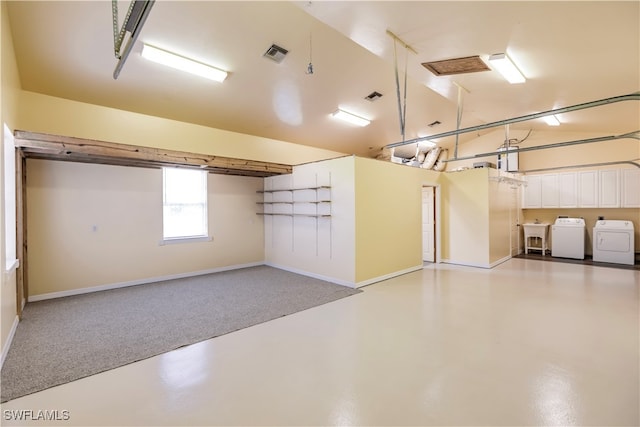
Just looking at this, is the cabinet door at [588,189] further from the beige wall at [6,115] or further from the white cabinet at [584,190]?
the beige wall at [6,115]

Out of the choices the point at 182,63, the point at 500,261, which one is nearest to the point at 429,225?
the point at 500,261

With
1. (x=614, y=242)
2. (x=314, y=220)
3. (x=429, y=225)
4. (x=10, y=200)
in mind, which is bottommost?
(x=614, y=242)

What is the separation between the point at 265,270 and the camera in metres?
6.65

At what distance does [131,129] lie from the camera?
5.08m

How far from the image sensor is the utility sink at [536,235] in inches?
316

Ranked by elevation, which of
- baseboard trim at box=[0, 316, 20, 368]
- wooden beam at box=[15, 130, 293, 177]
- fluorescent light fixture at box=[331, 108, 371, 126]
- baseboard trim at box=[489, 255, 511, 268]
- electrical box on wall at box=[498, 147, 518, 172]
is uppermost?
fluorescent light fixture at box=[331, 108, 371, 126]

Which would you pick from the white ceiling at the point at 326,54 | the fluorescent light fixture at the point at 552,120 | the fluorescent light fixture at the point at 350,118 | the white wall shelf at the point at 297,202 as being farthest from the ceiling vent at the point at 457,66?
the fluorescent light fixture at the point at 552,120

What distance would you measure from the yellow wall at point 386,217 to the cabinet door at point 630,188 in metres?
4.85

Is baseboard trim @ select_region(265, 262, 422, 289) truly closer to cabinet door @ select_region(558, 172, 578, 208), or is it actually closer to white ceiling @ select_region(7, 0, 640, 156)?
white ceiling @ select_region(7, 0, 640, 156)

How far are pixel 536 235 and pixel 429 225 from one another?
352cm

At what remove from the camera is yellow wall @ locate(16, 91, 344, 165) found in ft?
14.1

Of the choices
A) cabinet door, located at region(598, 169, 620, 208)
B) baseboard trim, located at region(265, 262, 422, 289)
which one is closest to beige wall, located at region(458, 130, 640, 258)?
cabinet door, located at region(598, 169, 620, 208)

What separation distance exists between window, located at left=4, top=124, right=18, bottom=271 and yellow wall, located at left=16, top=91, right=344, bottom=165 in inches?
36.2

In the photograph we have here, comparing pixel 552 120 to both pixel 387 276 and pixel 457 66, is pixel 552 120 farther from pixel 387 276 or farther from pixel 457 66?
pixel 387 276
